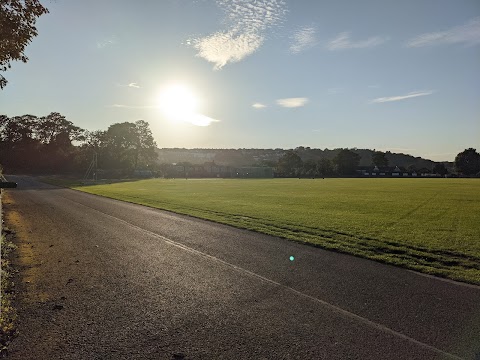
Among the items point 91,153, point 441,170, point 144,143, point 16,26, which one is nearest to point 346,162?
point 441,170

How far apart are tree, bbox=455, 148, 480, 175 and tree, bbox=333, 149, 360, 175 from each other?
44521 mm

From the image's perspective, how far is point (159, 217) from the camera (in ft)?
61.6

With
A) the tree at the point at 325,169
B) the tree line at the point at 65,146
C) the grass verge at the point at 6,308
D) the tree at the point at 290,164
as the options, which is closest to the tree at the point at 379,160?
the tree at the point at 325,169

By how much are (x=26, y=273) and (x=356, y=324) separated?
8.01 metres

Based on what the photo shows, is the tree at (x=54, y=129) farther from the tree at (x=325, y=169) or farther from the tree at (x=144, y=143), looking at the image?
the tree at (x=325, y=169)

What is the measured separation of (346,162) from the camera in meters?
148

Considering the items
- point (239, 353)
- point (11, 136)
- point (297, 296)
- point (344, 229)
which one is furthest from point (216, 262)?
point (11, 136)

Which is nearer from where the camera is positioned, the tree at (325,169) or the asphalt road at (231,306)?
the asphalt road at (231,306)

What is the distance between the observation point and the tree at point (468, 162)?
14362 cm

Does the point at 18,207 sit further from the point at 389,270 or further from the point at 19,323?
the point at 389,270

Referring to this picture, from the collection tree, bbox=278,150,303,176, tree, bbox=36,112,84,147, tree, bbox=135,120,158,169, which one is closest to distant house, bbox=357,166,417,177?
tree, bbox=278,150,303,176

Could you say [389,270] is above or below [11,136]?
below

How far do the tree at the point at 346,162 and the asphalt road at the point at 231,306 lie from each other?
459 ft

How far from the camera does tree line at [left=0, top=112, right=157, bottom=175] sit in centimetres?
10494
